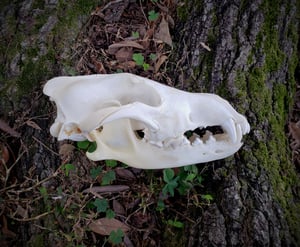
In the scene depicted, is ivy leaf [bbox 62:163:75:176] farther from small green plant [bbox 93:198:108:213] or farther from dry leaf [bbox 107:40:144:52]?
dry leaf [bbox 107:40:144:52]

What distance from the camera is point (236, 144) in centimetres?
206

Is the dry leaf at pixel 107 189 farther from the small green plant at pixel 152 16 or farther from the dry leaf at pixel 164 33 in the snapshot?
the small green plant at pixel 152 16

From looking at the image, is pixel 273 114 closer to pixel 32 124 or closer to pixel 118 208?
pixel 118 208

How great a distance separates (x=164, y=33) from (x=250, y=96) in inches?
35.3

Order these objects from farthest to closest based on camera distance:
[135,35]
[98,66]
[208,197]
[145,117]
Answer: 1. [135,35]
2. [98,66]
3. [208,197]
4. [145,117]

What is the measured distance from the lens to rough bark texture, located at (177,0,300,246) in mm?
2170

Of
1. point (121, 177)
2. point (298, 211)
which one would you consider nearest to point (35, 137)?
point (121, 177)

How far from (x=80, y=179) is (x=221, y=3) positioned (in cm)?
165

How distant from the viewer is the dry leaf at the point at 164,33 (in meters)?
2.86

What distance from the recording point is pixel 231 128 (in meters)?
1.98

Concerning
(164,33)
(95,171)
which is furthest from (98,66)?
(95,171)

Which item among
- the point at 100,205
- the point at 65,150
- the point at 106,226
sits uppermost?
the point at 65,150

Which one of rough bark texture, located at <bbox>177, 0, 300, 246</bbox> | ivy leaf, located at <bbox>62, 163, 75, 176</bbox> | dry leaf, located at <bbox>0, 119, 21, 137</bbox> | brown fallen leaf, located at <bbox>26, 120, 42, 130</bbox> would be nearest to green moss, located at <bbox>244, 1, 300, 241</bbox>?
rough bark texture, located at <bbox>177, 0, 300, 246</bbox>

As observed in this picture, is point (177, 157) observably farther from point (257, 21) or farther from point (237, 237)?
point (257, 21)
